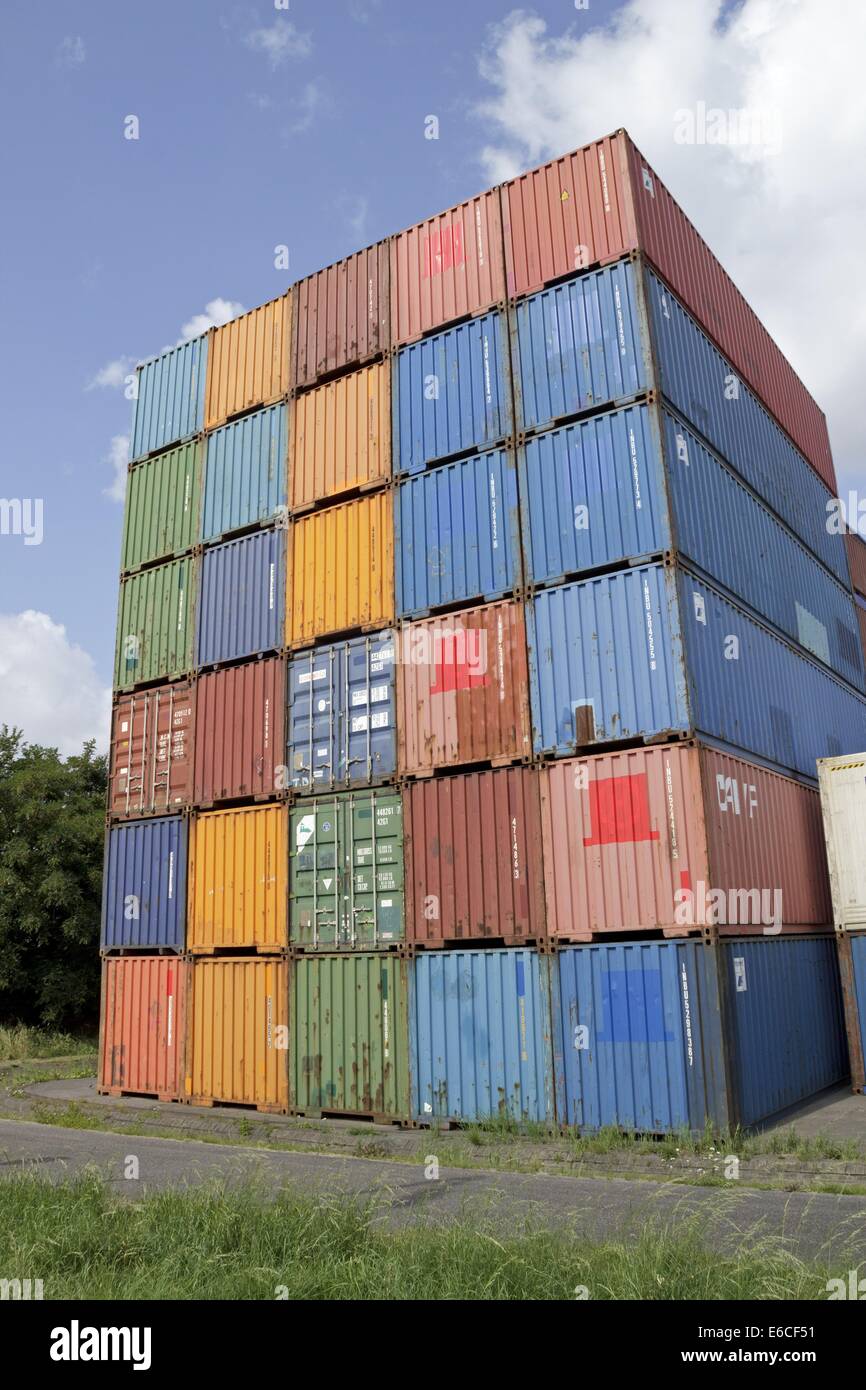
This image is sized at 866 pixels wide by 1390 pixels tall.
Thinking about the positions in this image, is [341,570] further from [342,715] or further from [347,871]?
[347,871]

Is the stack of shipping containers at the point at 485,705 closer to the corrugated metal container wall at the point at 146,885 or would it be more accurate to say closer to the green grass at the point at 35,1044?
the corrugated metal container wall at the point at 146,885

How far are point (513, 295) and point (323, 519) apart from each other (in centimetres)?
503

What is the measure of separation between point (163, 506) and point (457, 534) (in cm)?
781

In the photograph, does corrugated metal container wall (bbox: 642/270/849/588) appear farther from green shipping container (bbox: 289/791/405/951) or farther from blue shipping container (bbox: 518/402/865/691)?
green shipping container (bbox: 289/791/405/951)

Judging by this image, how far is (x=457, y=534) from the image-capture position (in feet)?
52.5

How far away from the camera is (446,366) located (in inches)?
664

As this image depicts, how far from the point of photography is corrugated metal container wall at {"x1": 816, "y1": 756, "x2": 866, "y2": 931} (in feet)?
51.0

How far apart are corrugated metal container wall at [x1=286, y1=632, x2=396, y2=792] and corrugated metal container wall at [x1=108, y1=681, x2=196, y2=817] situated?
261 centimetres

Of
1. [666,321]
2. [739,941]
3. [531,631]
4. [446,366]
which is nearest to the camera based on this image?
[739,941]

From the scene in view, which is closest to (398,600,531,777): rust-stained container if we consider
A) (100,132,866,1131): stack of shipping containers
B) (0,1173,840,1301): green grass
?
(100,132,866,1131): stack of shipping containers

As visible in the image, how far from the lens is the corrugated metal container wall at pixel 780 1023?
1267cm

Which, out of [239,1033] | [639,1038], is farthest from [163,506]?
[639,1038]
